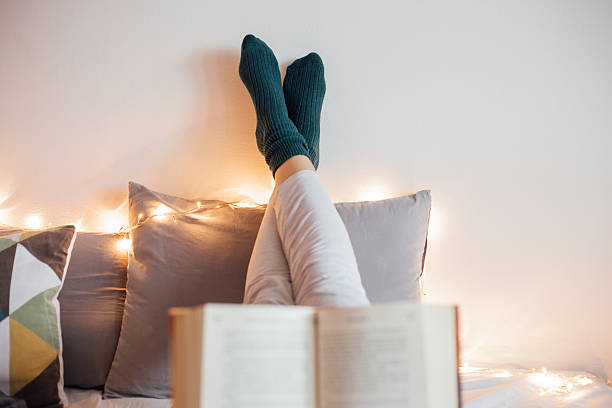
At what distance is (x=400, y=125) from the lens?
4.74 ft

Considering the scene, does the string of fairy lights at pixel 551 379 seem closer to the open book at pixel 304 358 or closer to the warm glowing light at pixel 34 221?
the open book at pixel 304 358

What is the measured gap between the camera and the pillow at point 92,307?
1.10m

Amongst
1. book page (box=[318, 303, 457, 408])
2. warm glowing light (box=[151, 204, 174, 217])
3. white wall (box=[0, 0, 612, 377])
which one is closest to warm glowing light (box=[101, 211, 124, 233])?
white wall (box=[0, 0, 612, 377])

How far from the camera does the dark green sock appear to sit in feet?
4.47

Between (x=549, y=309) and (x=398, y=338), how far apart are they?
3.62 ft

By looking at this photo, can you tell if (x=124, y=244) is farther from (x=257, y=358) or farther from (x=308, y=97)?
(x=257, y=358)

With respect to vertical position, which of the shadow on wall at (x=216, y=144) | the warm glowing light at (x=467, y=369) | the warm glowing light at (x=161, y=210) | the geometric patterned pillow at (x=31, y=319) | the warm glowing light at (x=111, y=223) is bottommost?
the warm glowing light at (x=467, y=369)

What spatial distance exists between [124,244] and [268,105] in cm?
63

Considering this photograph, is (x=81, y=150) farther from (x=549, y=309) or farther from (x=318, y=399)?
(x=549, y=309)

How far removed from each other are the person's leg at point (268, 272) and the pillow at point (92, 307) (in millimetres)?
452

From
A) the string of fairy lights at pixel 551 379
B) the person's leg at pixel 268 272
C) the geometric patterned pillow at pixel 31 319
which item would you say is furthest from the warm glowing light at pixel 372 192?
the geometric patterned pillow at pixel 31 319

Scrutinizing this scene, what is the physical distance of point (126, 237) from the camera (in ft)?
4.25

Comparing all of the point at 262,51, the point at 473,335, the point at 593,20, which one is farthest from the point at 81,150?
the point at 593,20

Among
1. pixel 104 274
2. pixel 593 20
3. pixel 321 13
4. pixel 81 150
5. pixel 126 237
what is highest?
pixel 321 13
